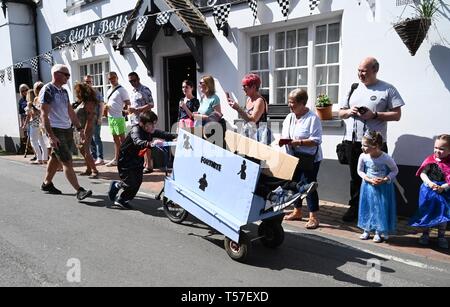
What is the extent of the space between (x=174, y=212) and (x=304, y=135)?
77.3 inches

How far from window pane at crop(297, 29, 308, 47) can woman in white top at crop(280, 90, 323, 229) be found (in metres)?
2.25

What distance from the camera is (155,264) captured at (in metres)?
3.87

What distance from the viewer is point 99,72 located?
36.8 ft

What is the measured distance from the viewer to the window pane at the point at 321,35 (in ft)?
21.2

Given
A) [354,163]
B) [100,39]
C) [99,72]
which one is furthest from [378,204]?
[99,72]

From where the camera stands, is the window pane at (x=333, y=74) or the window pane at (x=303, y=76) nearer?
the window pane at (x=333, y=74)

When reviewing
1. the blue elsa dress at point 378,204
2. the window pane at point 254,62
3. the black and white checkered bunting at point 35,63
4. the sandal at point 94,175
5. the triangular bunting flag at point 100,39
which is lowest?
the sandal at point 94,175

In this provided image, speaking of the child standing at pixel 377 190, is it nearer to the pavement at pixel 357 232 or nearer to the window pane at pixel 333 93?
the pavement at pixel 357 232

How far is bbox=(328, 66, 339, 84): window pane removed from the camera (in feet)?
21.0

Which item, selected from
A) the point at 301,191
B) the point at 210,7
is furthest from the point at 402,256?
the point at 210,7

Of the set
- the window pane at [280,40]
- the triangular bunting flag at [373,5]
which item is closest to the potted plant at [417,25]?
the triangular bunting flag at [373,5]

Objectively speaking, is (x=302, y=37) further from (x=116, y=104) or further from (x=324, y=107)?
(x=116, y=104)

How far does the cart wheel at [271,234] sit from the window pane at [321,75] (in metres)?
3.16
